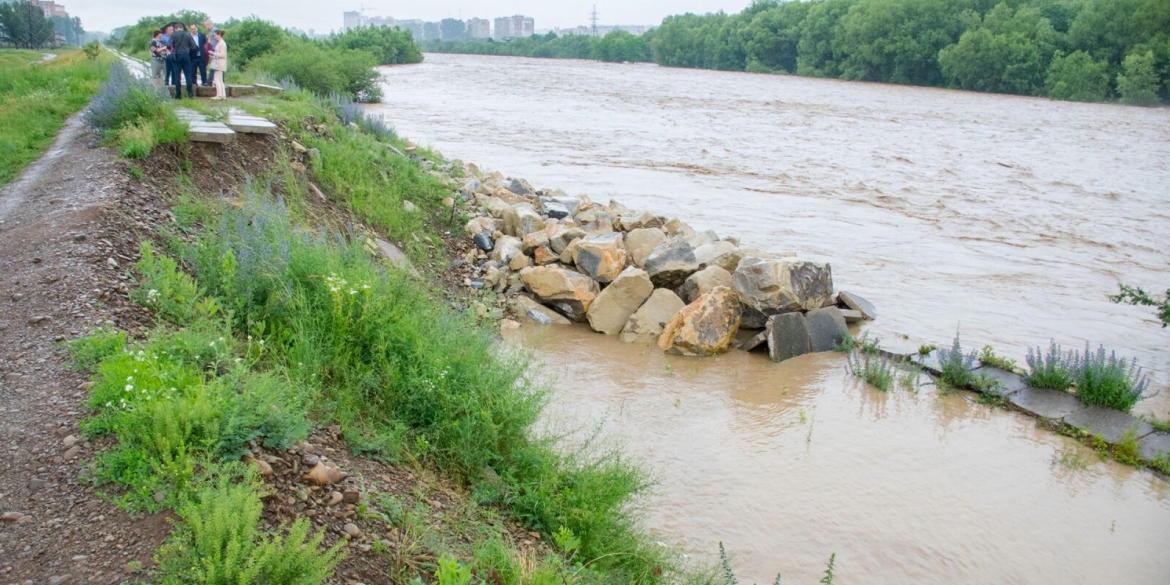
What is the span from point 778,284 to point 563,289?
2.70 meters

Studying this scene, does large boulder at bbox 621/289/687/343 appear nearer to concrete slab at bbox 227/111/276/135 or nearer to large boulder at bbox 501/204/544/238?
large boulder at bbox 501/204/544/238

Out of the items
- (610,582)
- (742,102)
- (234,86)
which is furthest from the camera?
(742,102)

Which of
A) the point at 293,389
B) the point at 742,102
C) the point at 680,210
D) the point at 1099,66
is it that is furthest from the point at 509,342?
the point at 1099,66

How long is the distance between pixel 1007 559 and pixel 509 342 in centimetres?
532

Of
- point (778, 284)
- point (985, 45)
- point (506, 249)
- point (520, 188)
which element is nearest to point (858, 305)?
point (778, 284)

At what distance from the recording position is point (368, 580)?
3674mm

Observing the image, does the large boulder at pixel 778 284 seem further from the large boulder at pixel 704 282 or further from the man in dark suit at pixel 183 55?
the man in dark suit at pixel 183 55

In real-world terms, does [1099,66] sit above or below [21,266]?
above

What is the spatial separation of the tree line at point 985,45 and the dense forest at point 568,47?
34.0m

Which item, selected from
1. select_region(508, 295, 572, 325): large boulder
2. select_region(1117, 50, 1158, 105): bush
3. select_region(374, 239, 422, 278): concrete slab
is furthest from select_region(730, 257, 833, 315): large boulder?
select_region(1117, 50, 1158, 105): bush

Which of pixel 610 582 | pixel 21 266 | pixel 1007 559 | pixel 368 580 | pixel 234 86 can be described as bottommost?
pixel 1007 559

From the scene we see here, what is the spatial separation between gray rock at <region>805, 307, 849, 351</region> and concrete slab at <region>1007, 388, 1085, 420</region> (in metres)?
2.12

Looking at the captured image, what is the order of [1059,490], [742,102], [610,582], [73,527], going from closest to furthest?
[73,527]
[610,582]
[1059,490]
[742,102]

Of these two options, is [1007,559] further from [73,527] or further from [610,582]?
[73,527]
